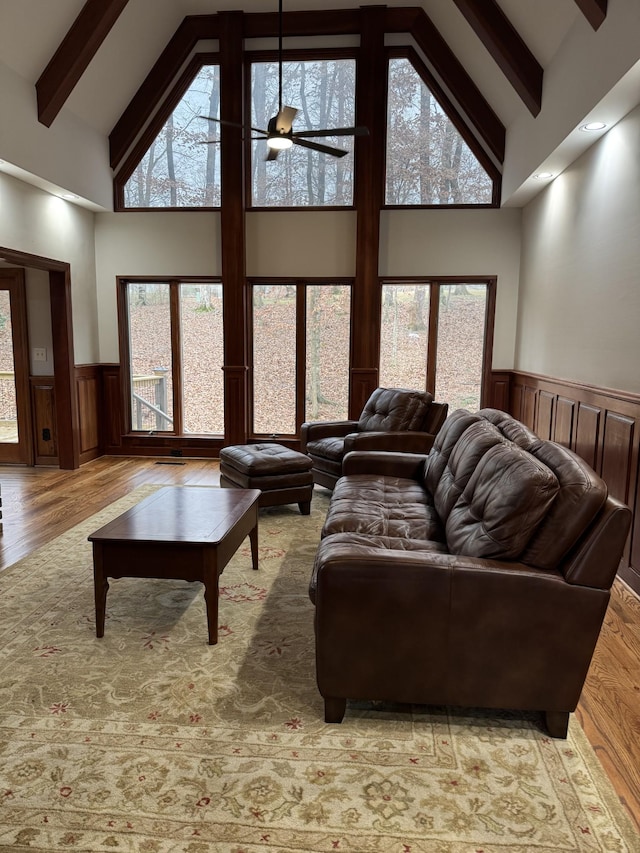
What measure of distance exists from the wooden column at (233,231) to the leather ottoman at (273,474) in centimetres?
220

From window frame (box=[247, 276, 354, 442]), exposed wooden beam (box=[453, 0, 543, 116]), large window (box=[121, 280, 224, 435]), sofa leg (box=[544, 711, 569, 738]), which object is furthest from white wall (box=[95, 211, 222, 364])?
sofa leg (box=[544, 711, 569, 738])

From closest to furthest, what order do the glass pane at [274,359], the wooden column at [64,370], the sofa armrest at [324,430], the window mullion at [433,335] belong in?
the sofa armrest at [324,430] < the wooden column at [64,370] < the window mullion at [433,335] < the glass pane at [274,359]

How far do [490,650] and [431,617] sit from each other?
0.24 metres

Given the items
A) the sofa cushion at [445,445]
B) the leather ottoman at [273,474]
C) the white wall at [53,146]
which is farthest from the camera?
the white wall at [53,146]

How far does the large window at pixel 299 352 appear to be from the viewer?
22.4 feet

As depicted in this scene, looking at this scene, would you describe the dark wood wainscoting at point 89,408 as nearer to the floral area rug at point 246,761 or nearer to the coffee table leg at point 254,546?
the coffee table leg at point 254,546

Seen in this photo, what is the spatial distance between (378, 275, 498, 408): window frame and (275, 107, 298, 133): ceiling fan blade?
2882 millimetres

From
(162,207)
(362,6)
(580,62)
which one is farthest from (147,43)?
(580,62)

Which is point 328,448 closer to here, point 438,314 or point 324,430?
point 324,430

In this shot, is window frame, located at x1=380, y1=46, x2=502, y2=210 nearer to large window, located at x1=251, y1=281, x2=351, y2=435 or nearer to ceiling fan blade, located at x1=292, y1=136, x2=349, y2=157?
large window, located at x1=251, y1=281, x2=351, y2=435

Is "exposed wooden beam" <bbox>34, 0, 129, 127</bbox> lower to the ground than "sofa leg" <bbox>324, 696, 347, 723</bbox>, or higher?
higher

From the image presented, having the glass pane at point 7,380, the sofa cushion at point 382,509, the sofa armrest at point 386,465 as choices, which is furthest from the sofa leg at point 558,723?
the glass pane at point 7,380

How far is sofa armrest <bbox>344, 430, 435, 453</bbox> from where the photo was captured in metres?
4.84

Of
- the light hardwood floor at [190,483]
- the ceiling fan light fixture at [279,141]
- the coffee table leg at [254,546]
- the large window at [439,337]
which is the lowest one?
the light hardwood floor at [190,483]
